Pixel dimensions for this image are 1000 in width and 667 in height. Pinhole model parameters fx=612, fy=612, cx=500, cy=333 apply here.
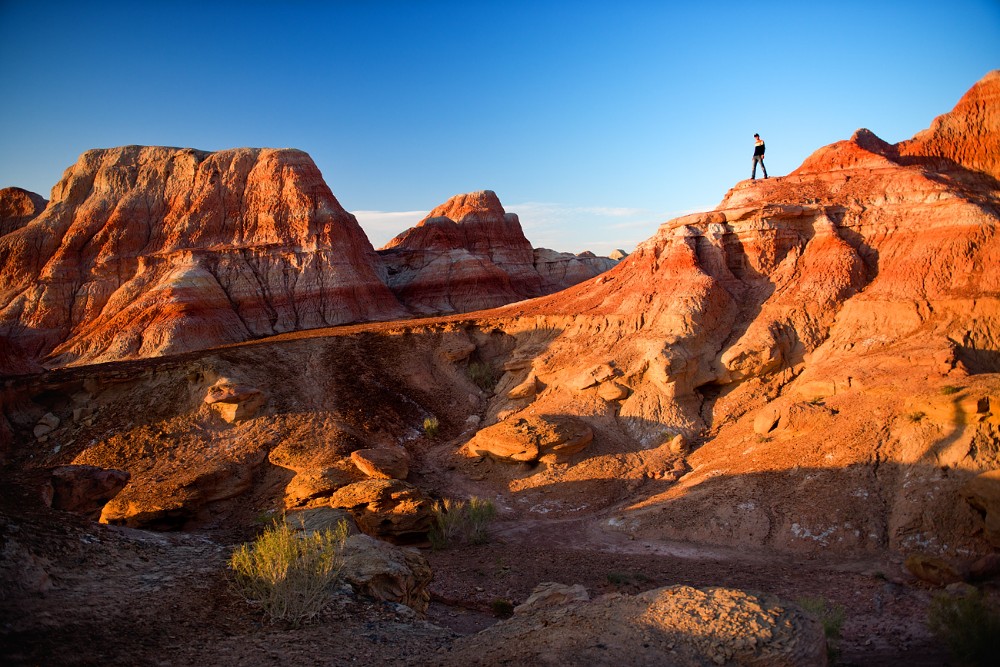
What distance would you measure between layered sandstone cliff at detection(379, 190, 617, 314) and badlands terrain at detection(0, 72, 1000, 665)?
14.4 meters

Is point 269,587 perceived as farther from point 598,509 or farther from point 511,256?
point 511,256

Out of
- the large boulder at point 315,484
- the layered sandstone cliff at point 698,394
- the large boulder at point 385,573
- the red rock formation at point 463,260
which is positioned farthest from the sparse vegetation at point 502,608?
the red rock formation at point 463,260

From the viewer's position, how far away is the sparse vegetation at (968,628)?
7.03 metres

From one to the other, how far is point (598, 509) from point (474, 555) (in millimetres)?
4475

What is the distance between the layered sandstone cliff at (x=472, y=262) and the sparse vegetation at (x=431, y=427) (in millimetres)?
20236

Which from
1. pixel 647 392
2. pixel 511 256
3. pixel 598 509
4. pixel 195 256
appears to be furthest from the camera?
pixel 511 256

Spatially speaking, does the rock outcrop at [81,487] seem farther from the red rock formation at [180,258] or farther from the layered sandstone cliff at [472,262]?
the layered sandstone cliff at [472,262]

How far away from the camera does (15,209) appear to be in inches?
1640

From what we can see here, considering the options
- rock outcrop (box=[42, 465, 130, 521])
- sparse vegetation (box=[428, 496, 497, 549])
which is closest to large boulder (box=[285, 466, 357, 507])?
sparse vegetation (box=[428, 496, 497, 549])

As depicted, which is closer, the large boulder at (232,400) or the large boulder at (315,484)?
the large boulder at (315,484)

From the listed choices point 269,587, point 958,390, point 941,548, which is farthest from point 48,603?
point 958,390

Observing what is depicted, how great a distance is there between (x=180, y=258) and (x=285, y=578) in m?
33.5

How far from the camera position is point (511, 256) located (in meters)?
58.3

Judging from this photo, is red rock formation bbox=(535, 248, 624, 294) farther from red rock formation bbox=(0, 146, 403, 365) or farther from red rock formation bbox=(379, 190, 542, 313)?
red rock formation bbox=(0, 146, 403, 365)
